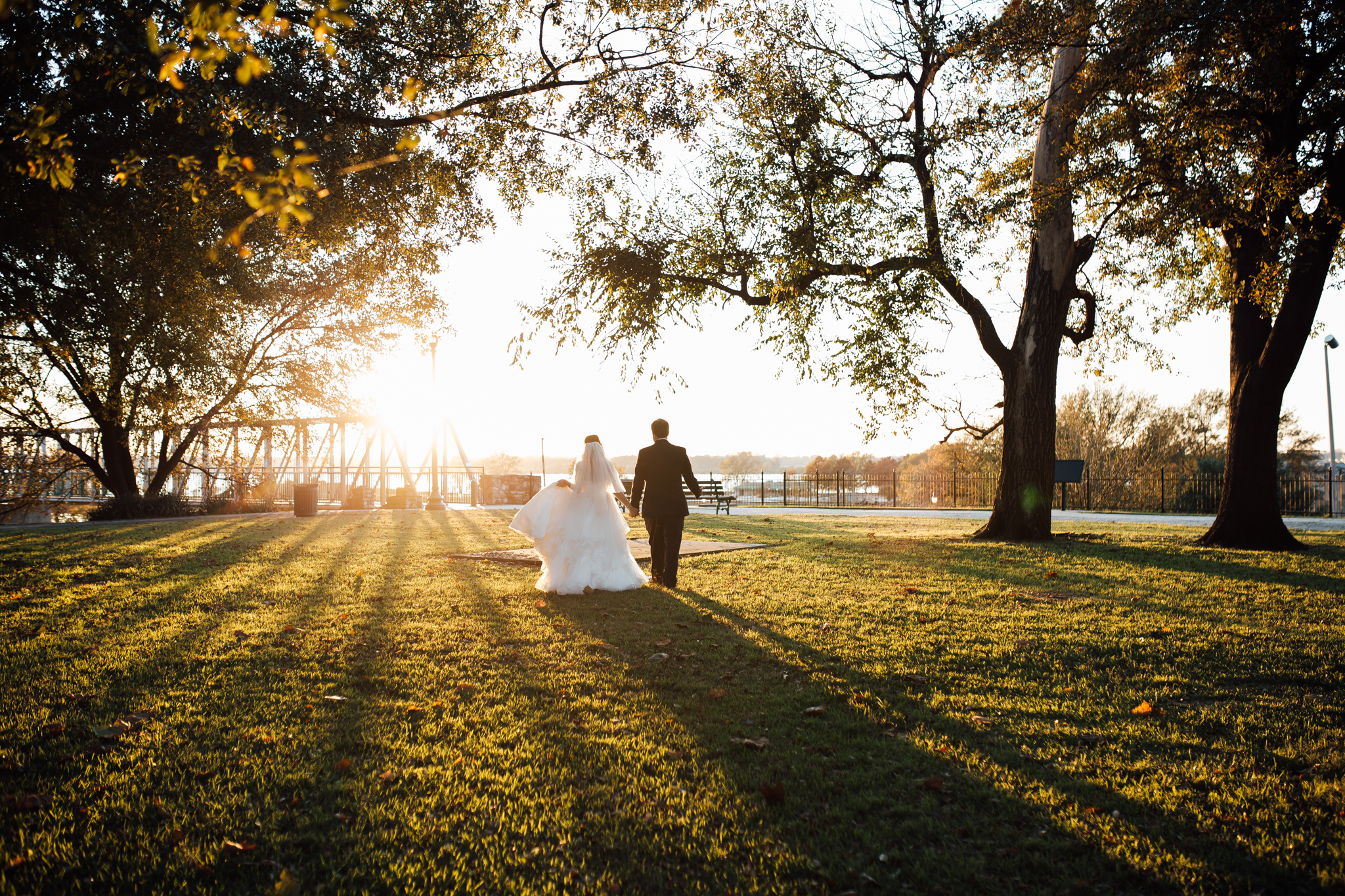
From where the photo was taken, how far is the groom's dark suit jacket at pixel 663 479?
834 centimetres

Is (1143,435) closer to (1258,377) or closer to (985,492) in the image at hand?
(985,492)

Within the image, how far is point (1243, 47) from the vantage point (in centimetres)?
937

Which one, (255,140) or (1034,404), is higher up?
(255,140)

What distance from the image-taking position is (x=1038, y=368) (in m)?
13.1

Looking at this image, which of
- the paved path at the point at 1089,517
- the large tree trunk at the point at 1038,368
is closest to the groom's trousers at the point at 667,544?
the large tree trunk at the point at 1038,368

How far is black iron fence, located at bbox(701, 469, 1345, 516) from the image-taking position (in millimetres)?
23828

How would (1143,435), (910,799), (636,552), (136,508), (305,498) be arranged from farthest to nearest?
(1143,435), (305,498), (136,508), (636,552), (910,799)

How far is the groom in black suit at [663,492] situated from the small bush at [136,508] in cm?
1798

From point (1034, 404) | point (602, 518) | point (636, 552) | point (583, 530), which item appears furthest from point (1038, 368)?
point (583, 530)

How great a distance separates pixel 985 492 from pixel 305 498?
1052 inches

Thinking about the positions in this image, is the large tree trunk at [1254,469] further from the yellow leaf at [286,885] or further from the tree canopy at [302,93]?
the yellow leaf at [286,885]

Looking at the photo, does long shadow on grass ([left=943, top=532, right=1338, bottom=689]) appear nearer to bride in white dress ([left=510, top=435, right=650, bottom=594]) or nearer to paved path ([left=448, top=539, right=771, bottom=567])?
paved path ([left=448, top=539, right=771, bottom=567])

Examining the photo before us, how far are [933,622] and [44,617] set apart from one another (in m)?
7.94

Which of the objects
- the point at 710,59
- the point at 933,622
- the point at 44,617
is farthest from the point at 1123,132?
the point at 44,617
